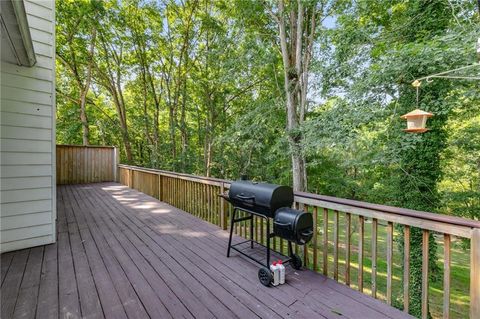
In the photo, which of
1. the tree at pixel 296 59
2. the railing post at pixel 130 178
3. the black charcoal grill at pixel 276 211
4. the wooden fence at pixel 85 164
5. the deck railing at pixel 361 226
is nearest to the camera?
the deck railing at pixel 361 226

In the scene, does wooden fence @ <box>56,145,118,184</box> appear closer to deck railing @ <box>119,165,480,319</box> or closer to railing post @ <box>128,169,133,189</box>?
railing post @ <box>128,169,133,189</box>

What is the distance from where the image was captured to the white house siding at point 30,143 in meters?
2.75

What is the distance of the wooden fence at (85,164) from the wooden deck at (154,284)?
608cm

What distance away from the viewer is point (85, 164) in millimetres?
8695

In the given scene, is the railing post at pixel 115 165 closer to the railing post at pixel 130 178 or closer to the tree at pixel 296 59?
the railing post at pixel 130 178

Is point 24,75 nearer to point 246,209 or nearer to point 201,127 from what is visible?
point 246,209

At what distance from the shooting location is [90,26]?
9.23m

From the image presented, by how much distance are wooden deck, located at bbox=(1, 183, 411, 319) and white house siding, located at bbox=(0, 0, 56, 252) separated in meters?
0.30

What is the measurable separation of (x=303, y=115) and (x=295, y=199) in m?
4.89

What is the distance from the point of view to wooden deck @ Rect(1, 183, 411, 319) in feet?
5.89

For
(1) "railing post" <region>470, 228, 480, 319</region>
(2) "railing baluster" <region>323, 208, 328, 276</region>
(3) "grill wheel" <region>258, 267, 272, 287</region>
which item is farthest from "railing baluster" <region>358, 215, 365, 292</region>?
(3) "grill wheel" <region>258, 267, 272, 287</region>

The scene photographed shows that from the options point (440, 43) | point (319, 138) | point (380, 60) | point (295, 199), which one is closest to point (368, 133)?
point (319, 138)

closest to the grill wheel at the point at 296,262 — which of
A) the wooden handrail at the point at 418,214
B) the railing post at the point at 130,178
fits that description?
the wooden handrail at the point at 418,214

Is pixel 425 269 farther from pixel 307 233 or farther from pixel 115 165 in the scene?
pixel 115 165
